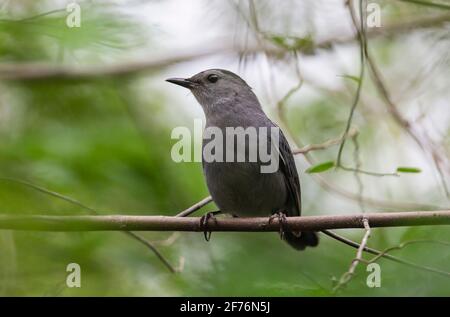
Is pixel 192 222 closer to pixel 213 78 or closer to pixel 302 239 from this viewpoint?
pixel 302 239

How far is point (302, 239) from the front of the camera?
5.73 metres

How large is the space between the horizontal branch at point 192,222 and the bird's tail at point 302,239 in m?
0.91

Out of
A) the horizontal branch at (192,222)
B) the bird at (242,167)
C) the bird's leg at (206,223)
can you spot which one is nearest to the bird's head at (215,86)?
the bird at (242,167)

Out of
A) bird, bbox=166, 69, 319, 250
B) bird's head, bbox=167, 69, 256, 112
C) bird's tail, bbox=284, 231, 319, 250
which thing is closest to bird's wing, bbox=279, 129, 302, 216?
bird, bbox=166, 69, 319, 250

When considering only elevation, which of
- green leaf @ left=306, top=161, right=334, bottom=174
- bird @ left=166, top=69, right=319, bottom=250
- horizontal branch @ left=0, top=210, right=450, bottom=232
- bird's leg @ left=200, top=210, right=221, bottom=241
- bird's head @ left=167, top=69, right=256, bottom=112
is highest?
bird's head @ left=167, top=69, right=256, bottom=112

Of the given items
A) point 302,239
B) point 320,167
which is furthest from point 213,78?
point 320,167

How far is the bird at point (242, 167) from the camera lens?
18.4 ft

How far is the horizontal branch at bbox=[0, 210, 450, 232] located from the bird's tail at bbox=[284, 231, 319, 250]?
A: 2.98 feet

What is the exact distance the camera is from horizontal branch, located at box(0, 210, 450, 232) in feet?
12.9

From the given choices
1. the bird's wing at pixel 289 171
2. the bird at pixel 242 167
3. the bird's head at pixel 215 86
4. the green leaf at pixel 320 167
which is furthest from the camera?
the bird's head at pixel 215 86

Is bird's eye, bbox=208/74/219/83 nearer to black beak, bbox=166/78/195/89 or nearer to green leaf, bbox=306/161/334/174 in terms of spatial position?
black beak, bbox=166/78/195/89

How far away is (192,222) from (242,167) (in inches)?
44.7

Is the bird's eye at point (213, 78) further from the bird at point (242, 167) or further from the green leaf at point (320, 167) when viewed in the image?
the green leaf at point (320, 167)

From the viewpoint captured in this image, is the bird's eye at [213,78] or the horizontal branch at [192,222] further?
the bird's eye at [213,78]
